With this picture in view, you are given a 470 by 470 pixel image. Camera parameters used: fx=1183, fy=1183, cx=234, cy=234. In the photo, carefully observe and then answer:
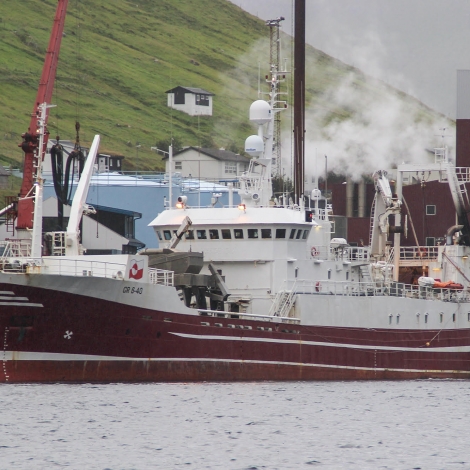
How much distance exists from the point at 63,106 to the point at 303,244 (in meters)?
93.3

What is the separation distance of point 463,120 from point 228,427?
36006 millimetres

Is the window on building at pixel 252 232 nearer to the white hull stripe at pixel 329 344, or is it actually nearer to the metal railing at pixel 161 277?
the white hull stripe at pixel 329 344

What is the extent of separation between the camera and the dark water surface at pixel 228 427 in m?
27.6

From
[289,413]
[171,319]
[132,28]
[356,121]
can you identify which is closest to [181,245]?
[171,319]

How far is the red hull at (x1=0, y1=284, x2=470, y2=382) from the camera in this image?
125 feet

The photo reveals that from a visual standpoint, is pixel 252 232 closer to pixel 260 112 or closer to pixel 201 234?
pixel 201 234

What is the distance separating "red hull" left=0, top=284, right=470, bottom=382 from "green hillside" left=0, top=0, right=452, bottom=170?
5192 centimetres

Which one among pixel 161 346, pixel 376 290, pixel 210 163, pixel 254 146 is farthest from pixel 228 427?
pixel 210 163

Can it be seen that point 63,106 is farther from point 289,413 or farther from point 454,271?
point 289,413

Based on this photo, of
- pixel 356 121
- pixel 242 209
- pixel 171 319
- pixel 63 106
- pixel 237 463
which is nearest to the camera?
pixel 237 463

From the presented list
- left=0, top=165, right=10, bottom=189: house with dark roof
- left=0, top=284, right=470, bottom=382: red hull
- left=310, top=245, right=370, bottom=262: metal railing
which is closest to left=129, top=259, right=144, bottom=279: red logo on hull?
left=0, top=284, right=470, bottom=382: red hull

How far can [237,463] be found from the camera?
27156 mm

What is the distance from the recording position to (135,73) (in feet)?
539

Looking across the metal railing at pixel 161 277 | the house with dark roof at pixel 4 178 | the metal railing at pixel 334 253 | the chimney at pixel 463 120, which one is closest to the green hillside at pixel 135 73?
the house with dark roof at pixel 4 178
